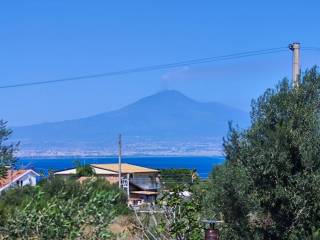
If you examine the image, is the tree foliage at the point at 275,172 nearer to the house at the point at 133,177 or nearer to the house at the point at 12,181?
the house at the point at 12,181

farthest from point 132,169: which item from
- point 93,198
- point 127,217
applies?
point 93,198

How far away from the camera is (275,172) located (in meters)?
9.81

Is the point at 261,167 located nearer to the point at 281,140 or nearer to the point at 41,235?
the point at 281,140

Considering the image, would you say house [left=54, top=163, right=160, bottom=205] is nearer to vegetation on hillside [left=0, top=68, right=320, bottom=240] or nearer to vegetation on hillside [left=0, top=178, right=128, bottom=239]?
vegetation on hillside [left=0, top=68, right=320, bottom=240]

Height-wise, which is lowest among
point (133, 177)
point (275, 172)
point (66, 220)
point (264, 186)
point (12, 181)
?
point (66, 220)

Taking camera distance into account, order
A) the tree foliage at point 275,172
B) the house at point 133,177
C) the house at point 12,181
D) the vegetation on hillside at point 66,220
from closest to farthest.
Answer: the vegetation on hillside at point 66,220, the house at point 12,181, the tree foliage at point 275,172, the house at point 133,177

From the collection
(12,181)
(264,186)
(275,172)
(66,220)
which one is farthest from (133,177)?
(66,220)

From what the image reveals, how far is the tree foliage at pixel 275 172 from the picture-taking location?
31.9 feet

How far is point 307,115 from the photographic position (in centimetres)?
996

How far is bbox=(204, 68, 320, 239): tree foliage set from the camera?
9.71 m

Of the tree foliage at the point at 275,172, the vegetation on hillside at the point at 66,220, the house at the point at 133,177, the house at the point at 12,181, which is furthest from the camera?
the house at the point at 133,177

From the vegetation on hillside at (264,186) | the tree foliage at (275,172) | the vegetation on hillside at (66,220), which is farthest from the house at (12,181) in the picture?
the tree foliage at (275,172)

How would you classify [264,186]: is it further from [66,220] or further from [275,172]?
[66,220]

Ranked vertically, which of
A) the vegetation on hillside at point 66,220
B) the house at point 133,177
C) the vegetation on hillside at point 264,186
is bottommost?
the vegetation on hillside at point 66,220
